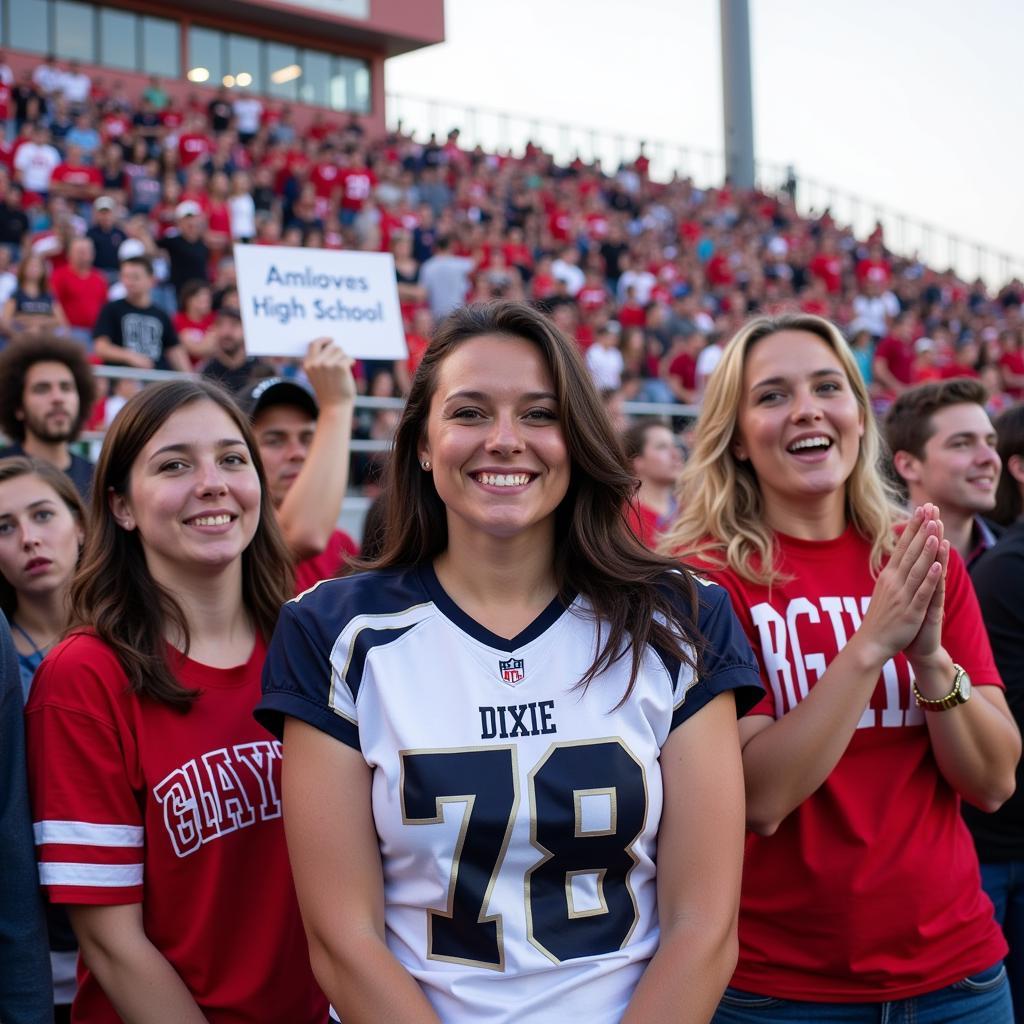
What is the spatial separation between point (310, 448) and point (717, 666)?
179 centimetres

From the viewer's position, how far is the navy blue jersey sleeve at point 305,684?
6.06ft

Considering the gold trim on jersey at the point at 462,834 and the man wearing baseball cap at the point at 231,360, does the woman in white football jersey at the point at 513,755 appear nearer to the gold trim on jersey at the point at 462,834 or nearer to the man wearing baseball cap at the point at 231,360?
the gold trim on jersey at the point at 462,834

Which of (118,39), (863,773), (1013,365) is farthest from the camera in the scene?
(118,39)

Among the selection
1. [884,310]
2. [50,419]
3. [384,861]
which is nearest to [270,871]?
[384,861]

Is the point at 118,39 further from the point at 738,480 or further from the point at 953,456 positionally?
the point at 738,480

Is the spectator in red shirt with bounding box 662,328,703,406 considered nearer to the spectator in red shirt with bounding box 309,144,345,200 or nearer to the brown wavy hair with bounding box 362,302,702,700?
the spectator in red shirt with bounding box 309,144,345,200

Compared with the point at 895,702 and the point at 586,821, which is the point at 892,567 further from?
the point at 586,821

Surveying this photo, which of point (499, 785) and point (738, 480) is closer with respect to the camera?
point (499, 785)

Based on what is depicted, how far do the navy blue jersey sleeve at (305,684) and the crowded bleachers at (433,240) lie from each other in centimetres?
566

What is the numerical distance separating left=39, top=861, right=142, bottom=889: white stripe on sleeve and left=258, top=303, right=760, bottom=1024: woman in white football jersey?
39 centimetres

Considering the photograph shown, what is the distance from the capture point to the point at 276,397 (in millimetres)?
3582

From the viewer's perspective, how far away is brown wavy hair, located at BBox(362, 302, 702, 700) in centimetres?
198

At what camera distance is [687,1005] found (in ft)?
5.88

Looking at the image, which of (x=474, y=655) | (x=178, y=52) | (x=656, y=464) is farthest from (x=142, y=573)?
(x=178, y=52)
